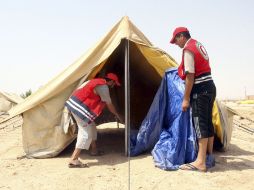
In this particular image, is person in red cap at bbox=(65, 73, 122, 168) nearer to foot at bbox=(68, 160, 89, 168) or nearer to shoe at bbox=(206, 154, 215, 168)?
foot at bbox=(68, 160, 89, 168)

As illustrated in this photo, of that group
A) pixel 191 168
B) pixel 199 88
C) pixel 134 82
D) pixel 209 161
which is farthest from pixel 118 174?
pixel 134 82

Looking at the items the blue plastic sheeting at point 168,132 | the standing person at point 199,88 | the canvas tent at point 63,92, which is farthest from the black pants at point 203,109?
the canvas tent at point 63,92

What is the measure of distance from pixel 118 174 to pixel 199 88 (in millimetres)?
1419

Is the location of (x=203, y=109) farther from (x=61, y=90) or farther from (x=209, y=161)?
(x=61, y=90)

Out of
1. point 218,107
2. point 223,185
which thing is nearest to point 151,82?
point 218,107

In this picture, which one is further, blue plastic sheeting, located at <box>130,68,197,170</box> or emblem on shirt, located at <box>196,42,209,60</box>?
blue plastic sheeting, located at <box>130,68,197,170</box>

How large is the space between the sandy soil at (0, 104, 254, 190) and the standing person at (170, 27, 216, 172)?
31 centimetres

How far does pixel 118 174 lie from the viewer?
4.44m

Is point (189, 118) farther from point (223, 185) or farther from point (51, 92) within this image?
point (51, 92)

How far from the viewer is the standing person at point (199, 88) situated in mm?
4371

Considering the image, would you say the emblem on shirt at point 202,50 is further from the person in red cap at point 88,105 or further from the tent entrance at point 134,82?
the tent entrance at point 134,82

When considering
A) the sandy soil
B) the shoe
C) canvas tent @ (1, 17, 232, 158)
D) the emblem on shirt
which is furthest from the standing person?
canvas tent @ (1, 17, 232, 158)

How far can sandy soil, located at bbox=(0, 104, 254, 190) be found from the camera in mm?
4031

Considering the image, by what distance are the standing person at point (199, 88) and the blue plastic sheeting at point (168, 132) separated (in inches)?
10.4
